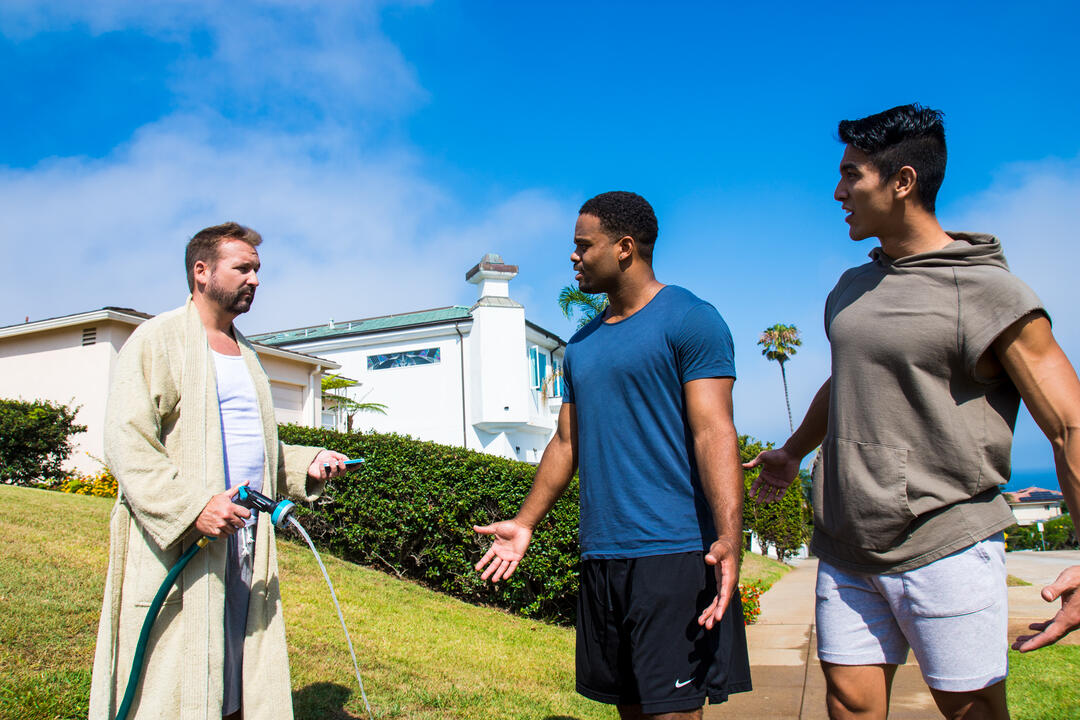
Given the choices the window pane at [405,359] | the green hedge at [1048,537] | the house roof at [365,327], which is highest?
the house roof at [365,327]

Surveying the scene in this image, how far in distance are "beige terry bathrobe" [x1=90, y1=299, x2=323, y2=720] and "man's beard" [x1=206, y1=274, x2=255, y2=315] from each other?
14 centimetres

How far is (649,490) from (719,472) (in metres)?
0.27

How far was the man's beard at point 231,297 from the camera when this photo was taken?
9.98ft

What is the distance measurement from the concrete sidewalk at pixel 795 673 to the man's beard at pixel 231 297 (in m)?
3.72

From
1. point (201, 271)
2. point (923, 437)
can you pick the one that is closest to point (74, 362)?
point (201, 271)

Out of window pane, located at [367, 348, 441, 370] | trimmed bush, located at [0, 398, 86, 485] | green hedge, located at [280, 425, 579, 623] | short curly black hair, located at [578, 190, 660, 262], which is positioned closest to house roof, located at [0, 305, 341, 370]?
trimmed bush, located at [0, 398, 86, 485]

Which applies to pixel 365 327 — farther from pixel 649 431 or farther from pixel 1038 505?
pixel 1038 505

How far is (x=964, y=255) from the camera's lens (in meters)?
2.20

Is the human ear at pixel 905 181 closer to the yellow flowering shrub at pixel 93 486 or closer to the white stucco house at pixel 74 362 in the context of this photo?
the yellow flowering shrub at pixel 93 486

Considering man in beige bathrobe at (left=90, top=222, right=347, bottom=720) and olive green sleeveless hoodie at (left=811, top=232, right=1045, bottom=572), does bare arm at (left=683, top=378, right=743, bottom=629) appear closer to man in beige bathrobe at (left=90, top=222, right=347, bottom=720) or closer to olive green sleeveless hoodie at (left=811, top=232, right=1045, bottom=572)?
olive green sleeveless hoodie at (left=811, top=232, right=1045, bottom=572)

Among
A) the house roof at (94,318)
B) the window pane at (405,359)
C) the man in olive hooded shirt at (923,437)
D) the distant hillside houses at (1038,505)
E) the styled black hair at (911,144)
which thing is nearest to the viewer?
the man in olive hooded shirt at (923,437)

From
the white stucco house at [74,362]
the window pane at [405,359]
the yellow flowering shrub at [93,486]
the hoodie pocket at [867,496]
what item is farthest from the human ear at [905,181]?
the window pane at [405,359]

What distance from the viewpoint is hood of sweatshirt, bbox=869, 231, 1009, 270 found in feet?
7.15

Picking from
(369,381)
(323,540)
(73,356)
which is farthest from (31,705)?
(369,381)
